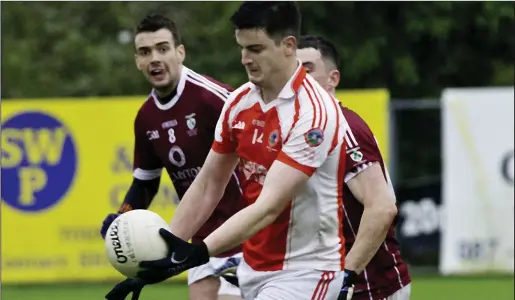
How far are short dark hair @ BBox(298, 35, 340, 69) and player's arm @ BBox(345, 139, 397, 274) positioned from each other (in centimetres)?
118

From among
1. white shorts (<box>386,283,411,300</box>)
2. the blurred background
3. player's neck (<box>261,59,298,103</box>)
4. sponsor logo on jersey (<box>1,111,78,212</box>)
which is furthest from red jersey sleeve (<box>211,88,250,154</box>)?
sponsor logo on jersey (<box>1,111,78,212</box>)

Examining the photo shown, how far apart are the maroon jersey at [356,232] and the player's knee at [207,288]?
163 centimetres

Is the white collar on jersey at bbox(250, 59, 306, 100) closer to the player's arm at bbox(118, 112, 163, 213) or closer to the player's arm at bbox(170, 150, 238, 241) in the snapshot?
the player's arm at bbox(170, 150, 238, 241)

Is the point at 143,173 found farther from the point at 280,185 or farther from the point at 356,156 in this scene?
the point at 280,185

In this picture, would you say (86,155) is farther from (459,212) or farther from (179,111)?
(179,111)

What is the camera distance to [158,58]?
26.1ft

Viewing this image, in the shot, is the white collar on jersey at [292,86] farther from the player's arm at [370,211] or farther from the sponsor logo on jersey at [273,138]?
the player's arm at [370,211]

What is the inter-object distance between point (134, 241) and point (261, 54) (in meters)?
0.97

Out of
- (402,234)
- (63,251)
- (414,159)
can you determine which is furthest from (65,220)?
(414,159)

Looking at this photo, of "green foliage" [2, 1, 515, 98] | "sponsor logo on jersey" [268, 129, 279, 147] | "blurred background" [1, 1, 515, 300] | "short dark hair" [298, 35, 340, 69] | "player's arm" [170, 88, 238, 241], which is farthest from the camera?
"green foliage" [2, 1, 515, 98]

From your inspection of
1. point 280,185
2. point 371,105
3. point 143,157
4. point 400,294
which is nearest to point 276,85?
point 280,185

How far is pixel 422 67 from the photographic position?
23.2 meters

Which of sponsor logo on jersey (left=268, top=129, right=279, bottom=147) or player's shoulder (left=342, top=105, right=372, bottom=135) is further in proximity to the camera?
player's shoulder (left=342, top=105, right=372, bottom=135)

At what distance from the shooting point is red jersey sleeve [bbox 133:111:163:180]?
8.20 m
